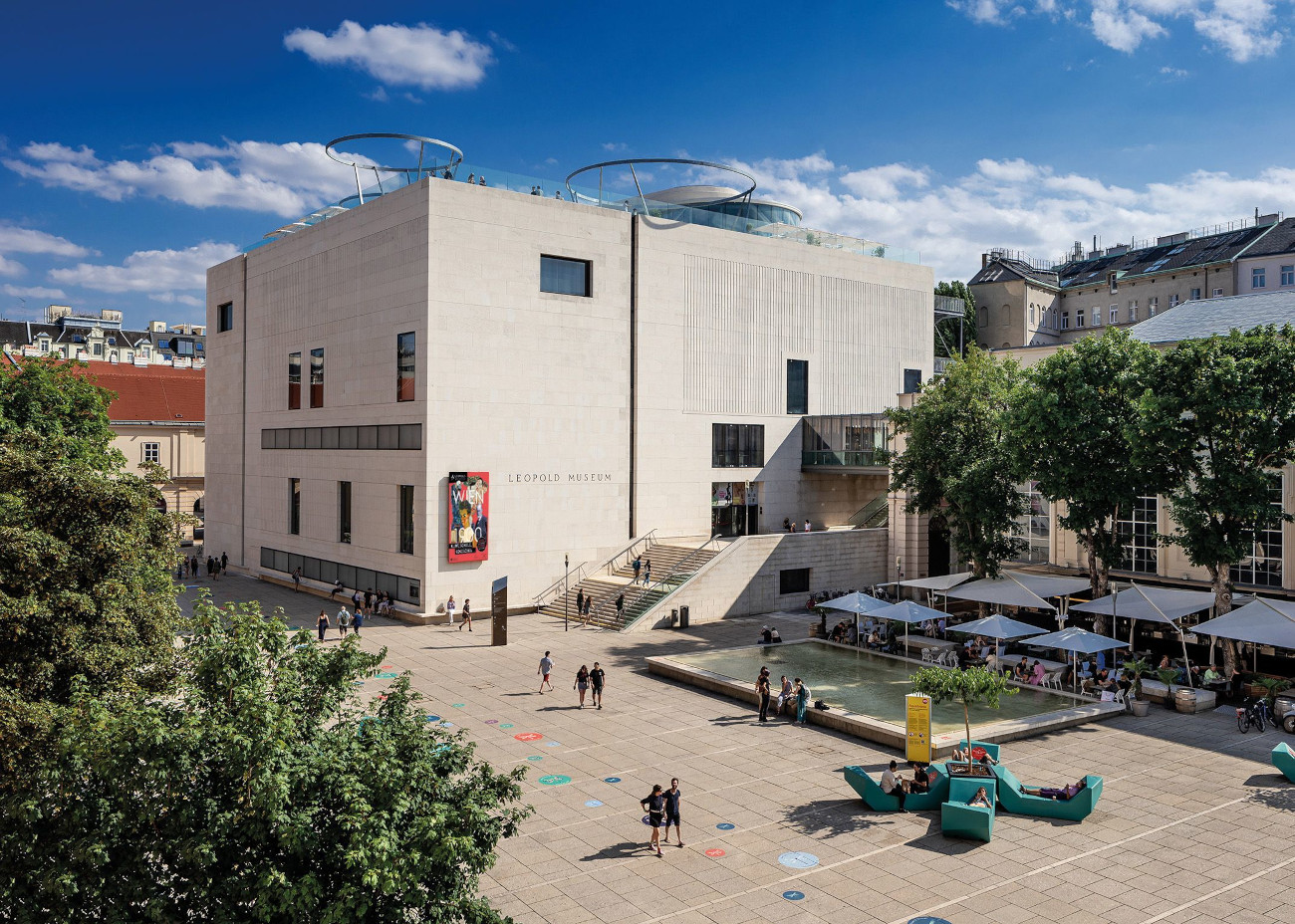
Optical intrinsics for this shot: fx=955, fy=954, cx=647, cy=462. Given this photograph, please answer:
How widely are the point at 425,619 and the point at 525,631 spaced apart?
4378mm

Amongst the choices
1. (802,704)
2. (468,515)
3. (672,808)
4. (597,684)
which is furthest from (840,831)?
(468,515)

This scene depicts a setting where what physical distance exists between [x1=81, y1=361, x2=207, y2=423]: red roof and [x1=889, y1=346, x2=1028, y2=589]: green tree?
61182 mm

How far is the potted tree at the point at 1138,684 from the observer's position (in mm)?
26203

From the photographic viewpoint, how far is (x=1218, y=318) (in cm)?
3978

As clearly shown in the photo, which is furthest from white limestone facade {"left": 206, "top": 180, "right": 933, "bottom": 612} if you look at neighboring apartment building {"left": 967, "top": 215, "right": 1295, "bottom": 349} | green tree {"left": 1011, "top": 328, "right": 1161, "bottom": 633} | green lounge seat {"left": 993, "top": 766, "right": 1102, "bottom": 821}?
neighboring apartment building {"left": 967, "top": 215, "right": 1295, "bottom": 349}

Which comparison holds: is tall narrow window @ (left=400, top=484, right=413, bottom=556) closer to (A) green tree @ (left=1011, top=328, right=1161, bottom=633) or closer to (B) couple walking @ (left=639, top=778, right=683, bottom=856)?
(A) green tree @ (left=1011, top=328, right=1161, bottom=633)

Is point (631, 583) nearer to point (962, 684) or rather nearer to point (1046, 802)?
point (962, 684)

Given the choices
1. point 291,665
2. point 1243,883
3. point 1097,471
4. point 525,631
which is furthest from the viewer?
point 525,631

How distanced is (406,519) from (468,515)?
10.9 ft

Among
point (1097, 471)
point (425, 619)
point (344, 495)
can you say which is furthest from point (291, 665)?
point (344, 495)

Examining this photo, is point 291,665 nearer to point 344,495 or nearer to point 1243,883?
point 1243,883

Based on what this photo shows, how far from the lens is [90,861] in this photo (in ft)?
29.5

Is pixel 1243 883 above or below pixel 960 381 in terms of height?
below

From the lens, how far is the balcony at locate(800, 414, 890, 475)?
5003 cm
